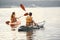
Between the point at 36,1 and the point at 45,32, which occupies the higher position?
the point at 36,1

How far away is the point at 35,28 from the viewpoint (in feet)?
65.1

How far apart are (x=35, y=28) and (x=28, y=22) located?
1.94 ft

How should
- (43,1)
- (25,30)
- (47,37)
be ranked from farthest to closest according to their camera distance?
(43,1) < (25,30) < (47,37)

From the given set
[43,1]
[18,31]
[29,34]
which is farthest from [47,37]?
[43,1]

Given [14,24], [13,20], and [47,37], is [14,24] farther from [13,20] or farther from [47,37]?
[47,37]

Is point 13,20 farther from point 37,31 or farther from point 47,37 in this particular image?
point 47,37

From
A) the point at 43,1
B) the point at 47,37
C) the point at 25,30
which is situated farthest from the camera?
the point at 43,1

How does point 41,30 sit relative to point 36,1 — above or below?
below

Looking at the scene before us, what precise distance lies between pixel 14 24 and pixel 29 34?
1.73 m

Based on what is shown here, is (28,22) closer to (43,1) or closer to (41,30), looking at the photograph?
(41,30)

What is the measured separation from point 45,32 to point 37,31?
0.47 metres

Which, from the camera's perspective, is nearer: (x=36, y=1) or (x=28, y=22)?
(x=28, y=22)

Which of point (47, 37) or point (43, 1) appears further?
point (43, 1)

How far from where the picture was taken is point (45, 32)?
1950 centimetres
